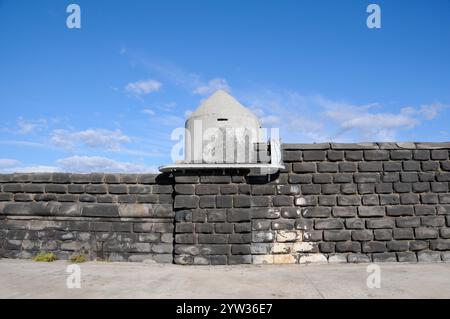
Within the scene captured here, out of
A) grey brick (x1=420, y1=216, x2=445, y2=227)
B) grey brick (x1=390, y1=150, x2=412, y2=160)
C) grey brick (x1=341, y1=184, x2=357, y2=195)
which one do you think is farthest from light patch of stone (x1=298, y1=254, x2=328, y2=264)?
grey brick (x1=390, y1=150, x2=412, y2=160)

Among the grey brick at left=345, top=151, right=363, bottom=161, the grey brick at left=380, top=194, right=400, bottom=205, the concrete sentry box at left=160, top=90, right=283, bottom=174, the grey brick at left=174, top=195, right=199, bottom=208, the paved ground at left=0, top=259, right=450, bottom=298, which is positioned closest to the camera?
the paved ground at left=0, top=259, right=450, bottom=298

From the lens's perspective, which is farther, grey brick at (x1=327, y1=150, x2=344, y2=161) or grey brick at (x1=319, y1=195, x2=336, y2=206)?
grey brick at (x1=327, y1=150, x2=344, y2=161)

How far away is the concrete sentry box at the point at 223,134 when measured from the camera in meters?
7.21

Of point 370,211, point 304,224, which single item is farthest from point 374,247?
point 304,224

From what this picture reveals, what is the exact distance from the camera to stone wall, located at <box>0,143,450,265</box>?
678cm

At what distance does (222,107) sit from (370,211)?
554cm

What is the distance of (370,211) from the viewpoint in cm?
690

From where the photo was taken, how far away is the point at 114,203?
A: 23.9 feet

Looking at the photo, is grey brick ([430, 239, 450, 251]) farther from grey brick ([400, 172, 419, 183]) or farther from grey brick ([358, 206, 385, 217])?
grey brick ([400, 172, 419, 183])

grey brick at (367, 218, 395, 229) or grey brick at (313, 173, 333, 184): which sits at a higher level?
grey brick at (313, 173, 333, 184)

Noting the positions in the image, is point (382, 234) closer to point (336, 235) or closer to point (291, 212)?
point (336, 235)

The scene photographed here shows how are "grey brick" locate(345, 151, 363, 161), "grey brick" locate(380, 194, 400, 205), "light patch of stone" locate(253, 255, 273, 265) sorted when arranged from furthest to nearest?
1. "grey brick" locate(345, 151, 363, 161)
2. "grey brick" locate(380, 194, 400, 205)
3. "light patch of stone" locate(253, 255, 273, 265)

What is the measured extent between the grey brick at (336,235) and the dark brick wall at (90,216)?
3.08 m
